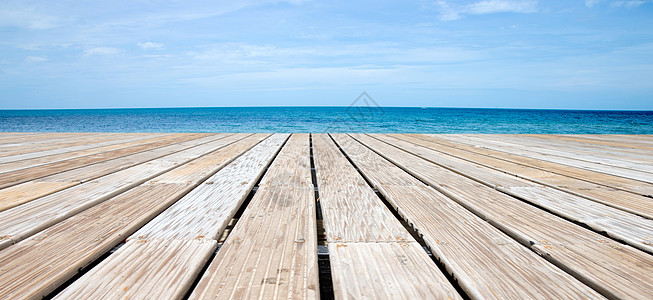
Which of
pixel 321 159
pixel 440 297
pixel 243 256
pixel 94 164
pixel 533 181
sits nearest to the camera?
pixel 440 297

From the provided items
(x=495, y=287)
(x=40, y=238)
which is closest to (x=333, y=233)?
(x=495, y=287)

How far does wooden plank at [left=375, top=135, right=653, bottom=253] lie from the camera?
2.96 ft

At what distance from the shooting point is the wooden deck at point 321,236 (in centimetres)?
61

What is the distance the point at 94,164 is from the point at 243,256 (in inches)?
68.6

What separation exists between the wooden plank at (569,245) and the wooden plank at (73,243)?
840 mm

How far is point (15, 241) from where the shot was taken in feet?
2.61

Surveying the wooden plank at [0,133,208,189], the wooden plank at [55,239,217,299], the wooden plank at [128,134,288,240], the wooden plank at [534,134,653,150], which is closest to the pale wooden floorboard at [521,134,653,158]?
the wooden plank at [534,134,653,150]

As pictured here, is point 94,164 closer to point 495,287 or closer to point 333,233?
point 333,233

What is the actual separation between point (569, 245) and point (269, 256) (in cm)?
76

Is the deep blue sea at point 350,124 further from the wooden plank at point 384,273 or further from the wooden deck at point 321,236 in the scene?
the wooden plank at point 384,273

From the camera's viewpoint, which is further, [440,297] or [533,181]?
[533,181]

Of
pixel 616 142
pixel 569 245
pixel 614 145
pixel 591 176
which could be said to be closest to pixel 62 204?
pixel 569 245

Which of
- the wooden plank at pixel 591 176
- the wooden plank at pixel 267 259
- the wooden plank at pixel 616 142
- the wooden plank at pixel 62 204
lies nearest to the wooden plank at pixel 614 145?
the wooden plank at pixel 616 142

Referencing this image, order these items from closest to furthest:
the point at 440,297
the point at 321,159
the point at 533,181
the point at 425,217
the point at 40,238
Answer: the point at 440,297
the point at 40,238
the point at 425,217
the point at 533,181
the point at 321,159
